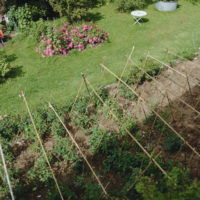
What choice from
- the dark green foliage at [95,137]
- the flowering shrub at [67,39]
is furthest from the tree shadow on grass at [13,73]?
the dark green foliage at [95,137]

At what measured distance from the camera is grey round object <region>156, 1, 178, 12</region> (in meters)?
10.5

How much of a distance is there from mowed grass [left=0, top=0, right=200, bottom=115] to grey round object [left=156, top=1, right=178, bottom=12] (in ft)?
0.85

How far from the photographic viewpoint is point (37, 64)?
294 inches

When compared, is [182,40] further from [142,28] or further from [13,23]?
[13,23]

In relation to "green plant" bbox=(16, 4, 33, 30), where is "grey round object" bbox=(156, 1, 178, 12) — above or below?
below

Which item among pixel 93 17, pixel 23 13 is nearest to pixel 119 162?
pixel 23 13

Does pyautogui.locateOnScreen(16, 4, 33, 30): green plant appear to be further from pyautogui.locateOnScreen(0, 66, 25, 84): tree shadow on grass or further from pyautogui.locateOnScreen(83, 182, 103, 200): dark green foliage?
pyautogui.locateOnScreen(83, 182, 103, 200): dark green foliage

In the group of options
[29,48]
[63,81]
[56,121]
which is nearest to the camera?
[56,121]

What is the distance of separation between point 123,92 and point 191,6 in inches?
337

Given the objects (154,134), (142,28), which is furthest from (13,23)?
(154,134)

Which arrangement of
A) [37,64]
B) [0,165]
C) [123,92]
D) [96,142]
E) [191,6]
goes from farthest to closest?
[191,6] → [37,64] → [123,92] → [96,142] → [0,165]

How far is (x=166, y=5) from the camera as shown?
10.6 meters

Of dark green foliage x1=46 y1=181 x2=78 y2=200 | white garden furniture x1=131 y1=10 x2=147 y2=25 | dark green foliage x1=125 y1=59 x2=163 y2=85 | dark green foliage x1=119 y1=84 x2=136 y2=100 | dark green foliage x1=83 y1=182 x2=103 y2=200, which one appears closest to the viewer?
dark green foliage x1=83 y1=182 x2=103 y2=200

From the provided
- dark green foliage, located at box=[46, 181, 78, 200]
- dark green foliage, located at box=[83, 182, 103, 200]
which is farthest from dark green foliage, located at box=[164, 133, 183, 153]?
dark green foliage, located at box=[46, 181, 78, 200]
